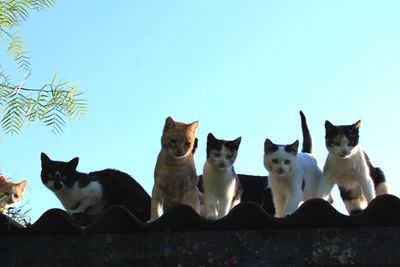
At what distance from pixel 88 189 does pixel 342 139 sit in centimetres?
→ 200

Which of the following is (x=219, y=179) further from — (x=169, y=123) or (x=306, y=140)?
(x=306, y=140)

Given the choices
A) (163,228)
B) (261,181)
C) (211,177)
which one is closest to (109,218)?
(163,228)

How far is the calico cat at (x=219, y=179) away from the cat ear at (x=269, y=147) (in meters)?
0.30

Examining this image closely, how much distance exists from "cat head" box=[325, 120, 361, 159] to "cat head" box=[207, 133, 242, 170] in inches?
25.5

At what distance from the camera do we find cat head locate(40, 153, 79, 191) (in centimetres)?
508

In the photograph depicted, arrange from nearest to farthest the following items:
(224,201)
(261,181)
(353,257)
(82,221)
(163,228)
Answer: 1. (353,257)
2. (163,228)
3. (82,221)
4. (224,201)
5. (261,181)

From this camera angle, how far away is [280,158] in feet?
14.6

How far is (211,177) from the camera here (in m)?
4.36

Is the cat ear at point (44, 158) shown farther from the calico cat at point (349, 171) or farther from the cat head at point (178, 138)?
the calico cat at point (349, 171)

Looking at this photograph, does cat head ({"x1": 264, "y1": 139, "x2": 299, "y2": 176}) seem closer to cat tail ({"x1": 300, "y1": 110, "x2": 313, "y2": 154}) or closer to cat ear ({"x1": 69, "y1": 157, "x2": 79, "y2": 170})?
cat tail ({"x1": 300, "y1": 110, "x2": 313, "y2": 154})

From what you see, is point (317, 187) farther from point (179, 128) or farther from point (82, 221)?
point (82, 221)

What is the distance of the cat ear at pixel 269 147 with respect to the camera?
459 centimetres

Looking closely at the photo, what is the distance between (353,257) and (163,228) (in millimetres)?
804

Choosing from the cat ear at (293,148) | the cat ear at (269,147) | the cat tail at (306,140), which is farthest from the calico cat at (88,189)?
the cat tail at (306,140)
